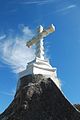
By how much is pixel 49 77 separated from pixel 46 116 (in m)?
4.79

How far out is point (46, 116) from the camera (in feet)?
59.4

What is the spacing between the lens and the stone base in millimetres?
23141

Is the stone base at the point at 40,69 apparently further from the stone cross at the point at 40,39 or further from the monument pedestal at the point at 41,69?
the stone cross at the point at 40,39

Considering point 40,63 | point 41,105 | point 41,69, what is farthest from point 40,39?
point 41,105

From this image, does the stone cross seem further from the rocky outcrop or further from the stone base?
the rocky outcrop

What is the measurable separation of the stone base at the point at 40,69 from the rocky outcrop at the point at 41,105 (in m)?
1.66

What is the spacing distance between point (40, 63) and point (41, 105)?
18.5 ft

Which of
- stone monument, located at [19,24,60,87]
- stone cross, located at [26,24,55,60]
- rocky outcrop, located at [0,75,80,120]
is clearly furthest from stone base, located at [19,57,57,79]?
rocky outcrop, located at [0,75,80,120]

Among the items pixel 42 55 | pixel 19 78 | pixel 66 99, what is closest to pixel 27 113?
pixel 66 99

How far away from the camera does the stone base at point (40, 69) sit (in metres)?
23.1

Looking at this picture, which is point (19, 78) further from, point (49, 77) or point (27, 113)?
point (27, 113)

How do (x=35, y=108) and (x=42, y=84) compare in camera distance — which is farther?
(x=42, y=84)

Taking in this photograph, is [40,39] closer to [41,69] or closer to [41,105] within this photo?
[41,69]

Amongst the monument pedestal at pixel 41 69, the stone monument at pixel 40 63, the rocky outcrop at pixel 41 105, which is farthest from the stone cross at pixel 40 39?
the rocky outcrop at pixel 41 105
